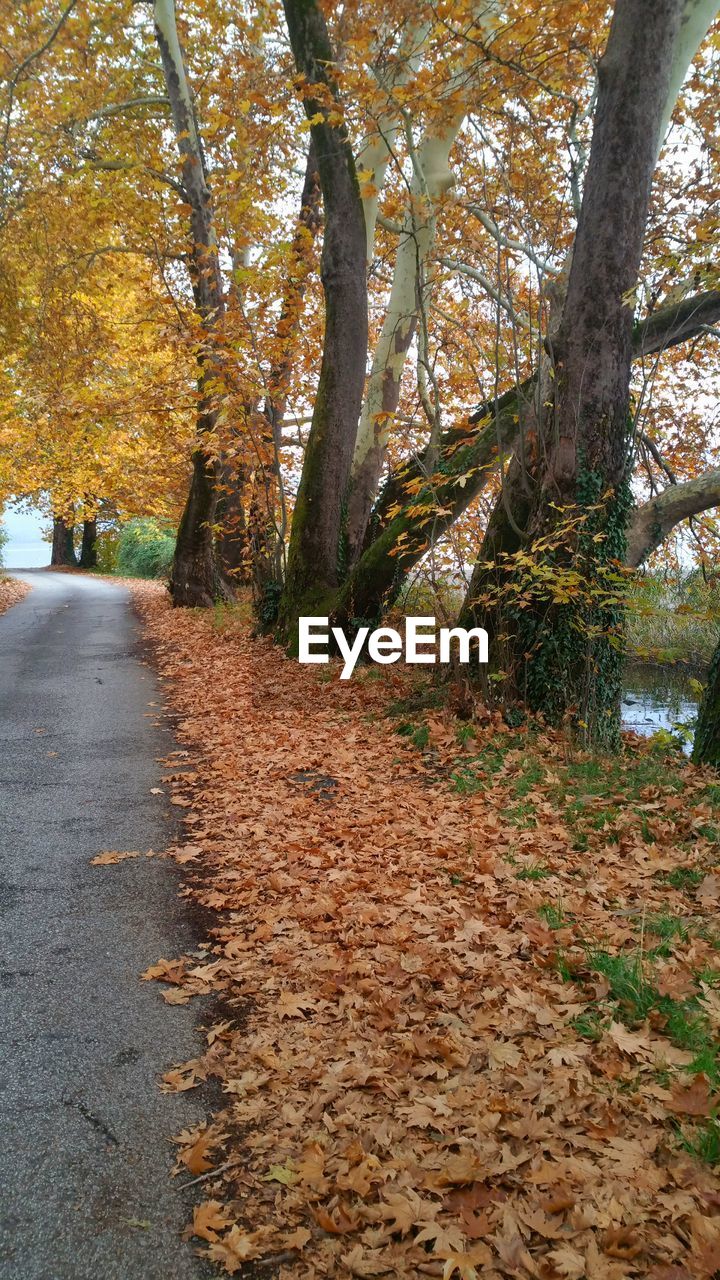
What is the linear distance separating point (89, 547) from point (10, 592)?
17.5 metres

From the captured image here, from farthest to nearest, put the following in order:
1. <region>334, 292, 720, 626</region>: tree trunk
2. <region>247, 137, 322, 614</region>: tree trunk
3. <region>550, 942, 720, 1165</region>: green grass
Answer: <region>247, 137, 322, 614</region>: tree trunk < <region>334, 292, 720, 626</region>: tree trunk < <region>550, 942, 720, 1165</region>: green grass

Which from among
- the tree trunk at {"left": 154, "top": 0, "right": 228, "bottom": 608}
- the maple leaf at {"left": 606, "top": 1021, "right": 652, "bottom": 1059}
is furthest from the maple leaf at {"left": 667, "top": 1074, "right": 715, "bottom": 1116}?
the tree trunk at {"left": 154, "top": 0, "right": 228, "bottom": 608}

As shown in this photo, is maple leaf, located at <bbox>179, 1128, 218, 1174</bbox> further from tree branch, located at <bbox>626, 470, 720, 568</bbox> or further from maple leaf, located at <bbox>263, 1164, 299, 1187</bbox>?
tree branch, located at <bbox>626, 470, 720, 568</bbox>

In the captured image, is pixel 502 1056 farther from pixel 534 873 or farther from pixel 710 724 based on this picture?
pixel 710 724

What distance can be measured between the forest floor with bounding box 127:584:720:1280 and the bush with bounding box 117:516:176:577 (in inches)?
973

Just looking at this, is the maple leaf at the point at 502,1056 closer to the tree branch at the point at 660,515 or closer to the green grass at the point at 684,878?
the green grass at the point at 684,878

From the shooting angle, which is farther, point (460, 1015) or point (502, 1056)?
point (460, 1015)

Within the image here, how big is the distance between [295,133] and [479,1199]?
49.6 ft

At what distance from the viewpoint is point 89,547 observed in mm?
41094

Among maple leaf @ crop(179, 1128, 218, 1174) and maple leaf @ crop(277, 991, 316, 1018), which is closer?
maple leaf @ crop(179, 1128, 218, 1174)

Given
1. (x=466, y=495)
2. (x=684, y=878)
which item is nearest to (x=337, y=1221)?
(x=684, y=878)

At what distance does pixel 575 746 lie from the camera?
7020mm

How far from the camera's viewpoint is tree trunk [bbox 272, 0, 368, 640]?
9.65 metres

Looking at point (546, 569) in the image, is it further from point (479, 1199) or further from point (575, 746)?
point (479, 1199)
